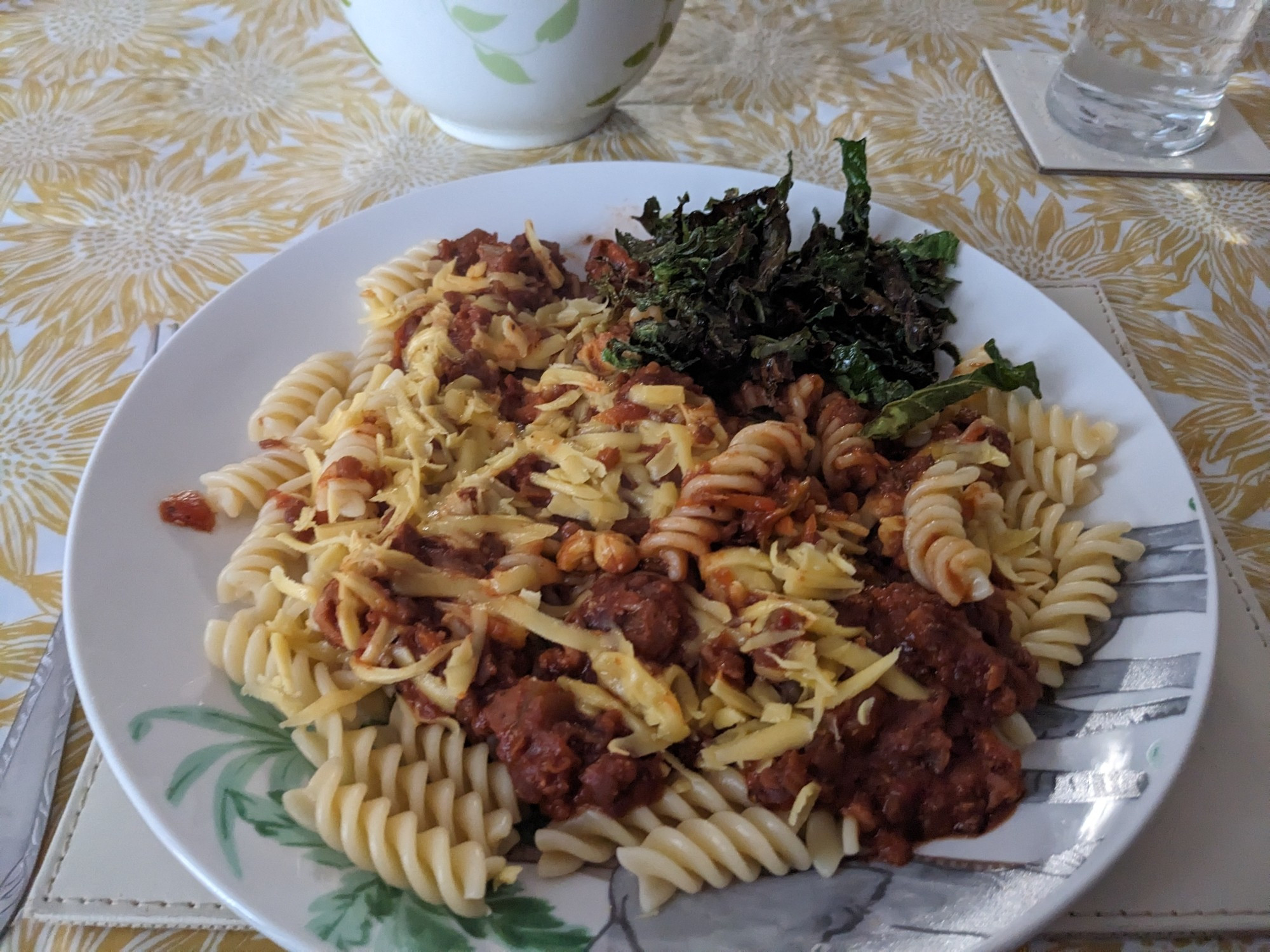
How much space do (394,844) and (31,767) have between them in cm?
108

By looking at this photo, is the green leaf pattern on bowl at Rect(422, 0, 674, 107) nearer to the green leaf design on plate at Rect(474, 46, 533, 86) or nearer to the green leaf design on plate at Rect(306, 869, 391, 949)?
the green leaf design on plate at Rect(474, 46, 533, 86)

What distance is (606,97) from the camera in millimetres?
3967

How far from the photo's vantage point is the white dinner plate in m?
1.81

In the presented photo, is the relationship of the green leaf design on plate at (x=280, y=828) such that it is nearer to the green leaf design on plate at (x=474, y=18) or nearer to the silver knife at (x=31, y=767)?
the silver knife at (x=31, y=767)

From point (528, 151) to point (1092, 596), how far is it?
3.29 metres

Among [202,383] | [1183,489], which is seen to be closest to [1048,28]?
[1183,489]

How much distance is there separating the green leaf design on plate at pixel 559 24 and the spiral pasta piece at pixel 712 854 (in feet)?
9.76

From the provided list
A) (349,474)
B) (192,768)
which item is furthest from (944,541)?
(192,768)

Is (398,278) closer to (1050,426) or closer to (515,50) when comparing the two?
(515,50)

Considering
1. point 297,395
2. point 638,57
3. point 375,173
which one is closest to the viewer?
point 297,395

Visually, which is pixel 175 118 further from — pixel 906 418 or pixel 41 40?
A: pixel 906 418

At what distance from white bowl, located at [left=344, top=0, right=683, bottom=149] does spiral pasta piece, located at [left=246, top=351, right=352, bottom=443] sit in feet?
4.81

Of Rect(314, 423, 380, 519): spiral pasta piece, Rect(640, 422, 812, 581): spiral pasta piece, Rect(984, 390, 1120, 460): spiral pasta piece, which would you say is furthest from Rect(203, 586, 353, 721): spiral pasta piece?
Rect(984, 390, 1120, 460): spiral pasta piece

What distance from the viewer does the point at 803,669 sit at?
214 centimetres
